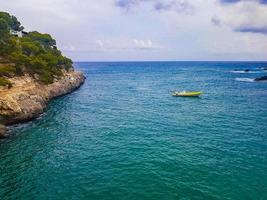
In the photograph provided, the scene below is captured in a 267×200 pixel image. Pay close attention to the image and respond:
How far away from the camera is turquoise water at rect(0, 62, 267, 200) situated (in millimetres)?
27531

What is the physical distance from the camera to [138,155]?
119 feet

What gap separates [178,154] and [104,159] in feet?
30.6

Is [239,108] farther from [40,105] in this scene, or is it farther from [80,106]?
[40,105]

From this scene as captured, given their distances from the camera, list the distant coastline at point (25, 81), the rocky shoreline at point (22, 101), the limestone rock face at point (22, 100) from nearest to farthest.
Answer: the rocky shoreline at point (22, 101), the limestone rock face at point (22, 100), the distant coastline at point (25, 81)

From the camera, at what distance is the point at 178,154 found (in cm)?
3641

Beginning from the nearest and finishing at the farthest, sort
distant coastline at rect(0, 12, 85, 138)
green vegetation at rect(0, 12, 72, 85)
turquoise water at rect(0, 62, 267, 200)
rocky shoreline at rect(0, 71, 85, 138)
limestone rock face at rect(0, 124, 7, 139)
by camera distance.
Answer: turquoise water at rect(0, 62, 267, 200) < limestone rock face at rect(0, 124, 7, 139) < rocky shoreline at rect(0, 71, 85, 138) < distant coastline at rect(0, 12, 85, 138) < green vegetation at rect(0, 12, 72, 85)

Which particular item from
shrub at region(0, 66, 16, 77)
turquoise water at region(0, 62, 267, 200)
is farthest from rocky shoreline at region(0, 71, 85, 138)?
turquoise water at region(0, 62, 267, 200)

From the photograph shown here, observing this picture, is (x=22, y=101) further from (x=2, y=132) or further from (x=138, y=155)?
(x=138, y=155)

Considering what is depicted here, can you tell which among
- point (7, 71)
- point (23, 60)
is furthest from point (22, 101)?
point (23, 60)

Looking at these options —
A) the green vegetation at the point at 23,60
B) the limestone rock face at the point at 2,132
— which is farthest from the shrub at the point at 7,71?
the limestone rock face at the point at 2,132

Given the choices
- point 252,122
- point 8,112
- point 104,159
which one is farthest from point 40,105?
point 252,122

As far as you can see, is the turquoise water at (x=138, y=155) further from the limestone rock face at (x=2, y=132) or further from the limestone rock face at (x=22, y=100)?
the limestone rock face at (x=22, y=100)

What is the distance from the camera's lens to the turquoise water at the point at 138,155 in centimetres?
2753

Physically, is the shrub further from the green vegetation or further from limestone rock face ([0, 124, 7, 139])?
limestone rock face ([0, 124, 7, 139])
